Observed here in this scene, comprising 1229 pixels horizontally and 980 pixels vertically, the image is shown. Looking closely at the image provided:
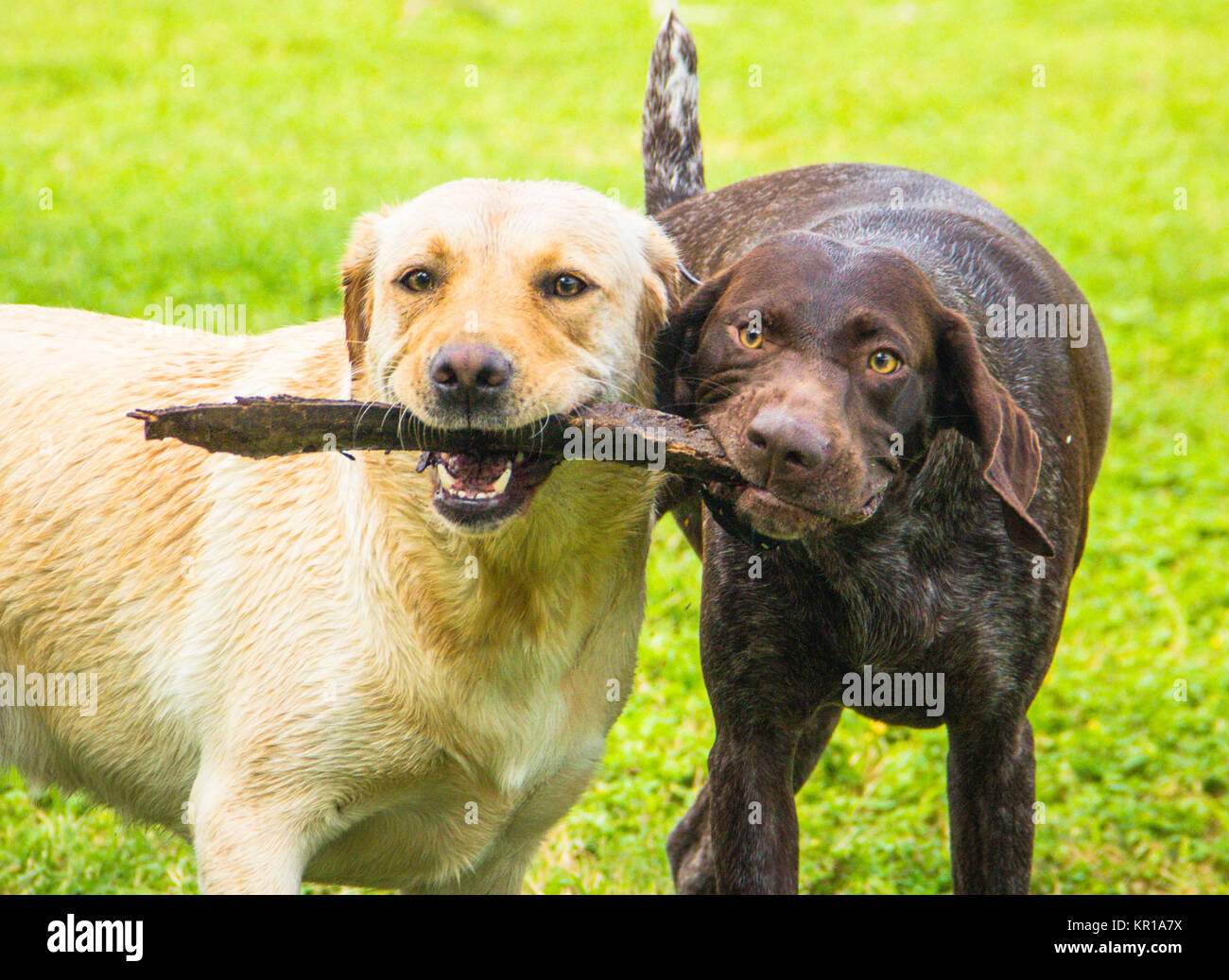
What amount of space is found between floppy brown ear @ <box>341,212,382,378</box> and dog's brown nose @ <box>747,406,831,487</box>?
107cm

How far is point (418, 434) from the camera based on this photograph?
3.16 meters

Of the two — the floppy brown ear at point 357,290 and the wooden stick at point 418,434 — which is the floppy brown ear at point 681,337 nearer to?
the wooden stick at point 418,434

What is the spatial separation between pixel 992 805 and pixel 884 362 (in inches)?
50.8

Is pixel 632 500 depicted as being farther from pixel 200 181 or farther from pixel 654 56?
pixel 200 181

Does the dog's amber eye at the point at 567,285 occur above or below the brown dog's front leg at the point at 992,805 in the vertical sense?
above

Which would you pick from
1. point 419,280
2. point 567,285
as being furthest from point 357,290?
point 567,285

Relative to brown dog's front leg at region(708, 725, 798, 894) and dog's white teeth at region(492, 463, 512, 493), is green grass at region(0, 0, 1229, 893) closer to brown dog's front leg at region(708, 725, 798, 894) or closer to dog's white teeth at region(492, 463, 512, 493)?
brown dog's front leg at region(708, 725, 798, 894)

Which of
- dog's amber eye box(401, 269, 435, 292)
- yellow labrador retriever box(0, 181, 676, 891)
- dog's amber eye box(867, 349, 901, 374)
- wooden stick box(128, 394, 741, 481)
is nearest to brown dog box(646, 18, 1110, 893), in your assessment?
dog's amber eye box(867, 349, 901, 374)

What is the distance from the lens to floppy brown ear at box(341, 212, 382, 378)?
361 cm

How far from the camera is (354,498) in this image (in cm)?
351

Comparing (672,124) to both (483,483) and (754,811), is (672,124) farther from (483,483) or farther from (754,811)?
(754,811)

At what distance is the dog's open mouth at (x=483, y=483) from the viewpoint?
319cm

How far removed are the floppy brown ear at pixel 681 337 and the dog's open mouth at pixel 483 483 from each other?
1.45ft

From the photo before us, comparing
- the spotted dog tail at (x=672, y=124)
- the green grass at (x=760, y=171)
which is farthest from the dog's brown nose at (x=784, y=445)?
the spotted dog tail at (x=672, y=124)
